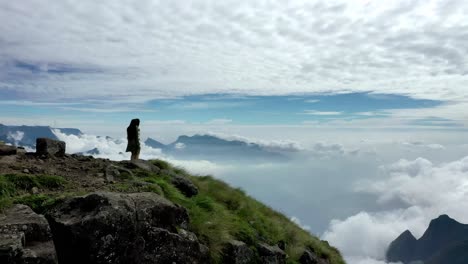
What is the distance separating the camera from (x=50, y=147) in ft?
69.3

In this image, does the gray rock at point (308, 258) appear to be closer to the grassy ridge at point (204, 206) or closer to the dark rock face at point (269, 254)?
the grassy ridge at point (204, 206)

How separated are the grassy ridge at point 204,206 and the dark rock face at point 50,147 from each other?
4.44m

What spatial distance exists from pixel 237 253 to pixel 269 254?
7.23 ft

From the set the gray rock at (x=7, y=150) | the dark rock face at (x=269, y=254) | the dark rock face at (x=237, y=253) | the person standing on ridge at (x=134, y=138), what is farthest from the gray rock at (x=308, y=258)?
the gray rock at (x=7, y=150)

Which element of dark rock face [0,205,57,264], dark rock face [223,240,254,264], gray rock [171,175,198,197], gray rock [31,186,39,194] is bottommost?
dark rock face [223,240,254,264]

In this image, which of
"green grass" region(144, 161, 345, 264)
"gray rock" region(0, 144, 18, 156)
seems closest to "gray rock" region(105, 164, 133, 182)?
"green grass" region(144, 161, 345, 264)

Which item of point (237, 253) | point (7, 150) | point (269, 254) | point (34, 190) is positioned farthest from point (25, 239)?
point (7, 150)

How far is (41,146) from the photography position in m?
20.8

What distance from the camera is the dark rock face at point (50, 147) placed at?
2069cm

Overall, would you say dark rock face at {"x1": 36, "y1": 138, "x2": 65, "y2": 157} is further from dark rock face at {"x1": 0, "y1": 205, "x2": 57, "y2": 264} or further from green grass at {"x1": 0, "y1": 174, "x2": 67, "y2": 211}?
dark rock face at {"x1": 0, "y1": 205, "x2": 57, "y2": 264}

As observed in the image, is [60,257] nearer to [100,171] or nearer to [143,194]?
[143,194]

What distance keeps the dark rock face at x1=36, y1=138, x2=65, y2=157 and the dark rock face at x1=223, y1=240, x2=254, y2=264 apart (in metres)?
11.2

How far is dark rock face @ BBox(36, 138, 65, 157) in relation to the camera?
20686 millimetres

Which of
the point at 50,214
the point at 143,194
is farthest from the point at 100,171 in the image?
the point at 50,214
